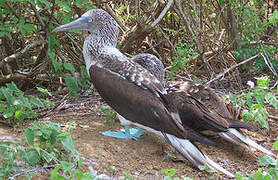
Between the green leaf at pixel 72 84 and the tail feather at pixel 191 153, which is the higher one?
the green leaf at pixel 72 84

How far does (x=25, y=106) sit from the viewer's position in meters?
4.01

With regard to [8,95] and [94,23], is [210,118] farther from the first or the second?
[8,95]

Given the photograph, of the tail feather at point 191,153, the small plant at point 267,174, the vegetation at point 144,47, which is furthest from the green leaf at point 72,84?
the small plant at point 267,174

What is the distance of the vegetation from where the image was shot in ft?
14.6

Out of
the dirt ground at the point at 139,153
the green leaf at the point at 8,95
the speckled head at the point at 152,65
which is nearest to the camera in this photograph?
the dirt ground at the point at 139,153

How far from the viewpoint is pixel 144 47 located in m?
6.89

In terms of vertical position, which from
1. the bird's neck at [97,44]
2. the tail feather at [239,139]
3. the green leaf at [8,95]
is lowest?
the tail feather at [239,139]

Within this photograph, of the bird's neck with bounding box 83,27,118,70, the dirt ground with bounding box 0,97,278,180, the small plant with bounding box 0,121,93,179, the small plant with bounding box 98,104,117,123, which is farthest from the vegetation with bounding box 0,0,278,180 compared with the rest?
the small plant with bounding box 0,121,93,179

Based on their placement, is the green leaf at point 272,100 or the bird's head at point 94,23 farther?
the bird's head at point 94,23

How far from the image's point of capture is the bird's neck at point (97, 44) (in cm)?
423

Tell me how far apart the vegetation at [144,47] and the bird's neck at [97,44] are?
0.41 meters

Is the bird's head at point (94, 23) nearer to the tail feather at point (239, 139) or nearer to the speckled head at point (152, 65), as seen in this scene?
the speckled head at point (152, 65)

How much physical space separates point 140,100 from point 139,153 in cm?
50

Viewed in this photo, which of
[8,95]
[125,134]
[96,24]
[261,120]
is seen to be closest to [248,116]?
[261,120]
